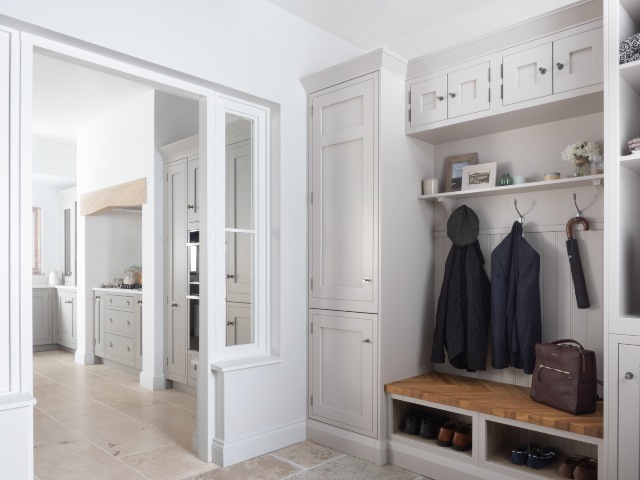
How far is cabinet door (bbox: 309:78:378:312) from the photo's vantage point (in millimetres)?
3199

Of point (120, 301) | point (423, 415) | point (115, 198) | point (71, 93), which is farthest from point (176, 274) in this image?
point (423, 415)

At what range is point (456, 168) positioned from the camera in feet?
11.1

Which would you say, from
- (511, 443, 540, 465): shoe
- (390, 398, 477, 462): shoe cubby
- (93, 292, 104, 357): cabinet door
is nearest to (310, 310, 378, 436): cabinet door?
(390, 398, 477, 462): shoe cubby

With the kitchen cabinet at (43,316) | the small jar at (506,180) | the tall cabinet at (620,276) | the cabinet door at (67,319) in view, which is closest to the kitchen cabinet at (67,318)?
the cabinet door at (67,319)

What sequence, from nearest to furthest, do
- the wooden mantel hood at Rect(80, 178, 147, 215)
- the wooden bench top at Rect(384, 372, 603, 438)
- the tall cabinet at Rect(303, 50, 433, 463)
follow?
1. the wooden bench top at Rect(384, 372, 603, 438)
2. the tall cabinet at Rect(303, 50, 433, 463)
3. the wooden mantel hood at Rect(80, 178, 147, 215)

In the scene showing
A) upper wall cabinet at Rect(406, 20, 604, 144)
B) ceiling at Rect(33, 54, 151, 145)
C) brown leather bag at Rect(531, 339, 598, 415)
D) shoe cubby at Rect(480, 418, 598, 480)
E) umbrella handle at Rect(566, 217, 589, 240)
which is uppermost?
ceiling at Rect(33, 54, 151, 145)

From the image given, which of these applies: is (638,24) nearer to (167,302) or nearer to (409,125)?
(409,125)

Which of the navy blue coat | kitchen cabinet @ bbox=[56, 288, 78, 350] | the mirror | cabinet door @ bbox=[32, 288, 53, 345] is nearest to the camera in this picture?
the navy blue coat

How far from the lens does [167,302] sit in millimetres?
4895

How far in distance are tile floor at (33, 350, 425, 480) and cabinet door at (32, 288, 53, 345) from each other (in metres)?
2.47

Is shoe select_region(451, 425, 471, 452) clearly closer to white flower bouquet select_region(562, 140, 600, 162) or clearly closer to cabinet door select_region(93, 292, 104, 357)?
white flower bouquet select_region(562, 140, 600, 162)

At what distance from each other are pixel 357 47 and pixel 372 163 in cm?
134

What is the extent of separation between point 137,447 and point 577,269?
2829 millimetres

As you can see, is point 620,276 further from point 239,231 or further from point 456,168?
point 239,231
